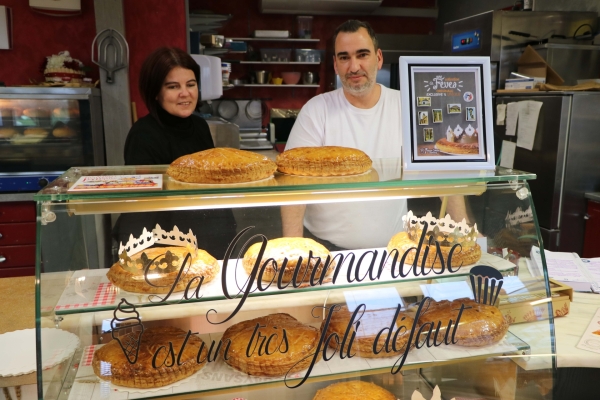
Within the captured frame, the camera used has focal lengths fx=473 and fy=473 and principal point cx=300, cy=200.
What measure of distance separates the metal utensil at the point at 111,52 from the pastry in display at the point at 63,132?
0.61 meters

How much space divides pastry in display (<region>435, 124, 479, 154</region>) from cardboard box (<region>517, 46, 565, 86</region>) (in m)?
3.28

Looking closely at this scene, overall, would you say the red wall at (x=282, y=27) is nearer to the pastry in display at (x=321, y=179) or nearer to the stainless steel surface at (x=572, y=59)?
the stainless steel surface at (x=572, y=59)

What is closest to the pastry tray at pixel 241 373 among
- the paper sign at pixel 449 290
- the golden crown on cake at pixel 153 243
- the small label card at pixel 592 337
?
the paper sign at pixel 449 290

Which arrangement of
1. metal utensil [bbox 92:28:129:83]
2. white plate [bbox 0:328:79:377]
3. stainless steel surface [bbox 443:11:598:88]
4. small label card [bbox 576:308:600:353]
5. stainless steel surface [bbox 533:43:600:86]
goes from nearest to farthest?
white plate [bbox 0:328:79:377]
small label card [bbox 576:308:600:353]
metal utensil [bbox 92:28:129:83]
stainless steel surface [bbox 533:43:600:86]
stainless steel surface [bbox 443:11:598:88]

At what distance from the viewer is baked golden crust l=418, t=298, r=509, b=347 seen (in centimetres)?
146

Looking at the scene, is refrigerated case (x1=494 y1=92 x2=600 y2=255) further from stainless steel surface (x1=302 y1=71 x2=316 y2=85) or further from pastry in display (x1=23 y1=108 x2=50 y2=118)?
stainless steel surface (x1=302 y1=71 x2=316 y2=85)

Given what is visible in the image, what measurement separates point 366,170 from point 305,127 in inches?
46.4

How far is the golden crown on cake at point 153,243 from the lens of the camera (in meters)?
1.28

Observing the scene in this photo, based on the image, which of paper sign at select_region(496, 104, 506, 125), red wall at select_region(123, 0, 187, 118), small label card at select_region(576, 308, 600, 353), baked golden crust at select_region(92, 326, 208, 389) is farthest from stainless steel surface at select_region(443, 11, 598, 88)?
baked golden crust at select_region(92, 326, 208, 389)

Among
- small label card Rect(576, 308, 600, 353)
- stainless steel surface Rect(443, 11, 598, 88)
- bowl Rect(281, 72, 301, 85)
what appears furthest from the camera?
bowl Rect(281, 72, 301, 85)

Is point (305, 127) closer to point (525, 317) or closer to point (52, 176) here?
point (525, 317)

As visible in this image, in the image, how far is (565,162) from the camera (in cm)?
382

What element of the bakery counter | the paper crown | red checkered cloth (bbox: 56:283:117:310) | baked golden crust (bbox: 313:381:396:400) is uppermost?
the paper crown

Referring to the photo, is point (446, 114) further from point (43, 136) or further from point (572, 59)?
point (572, 59)
